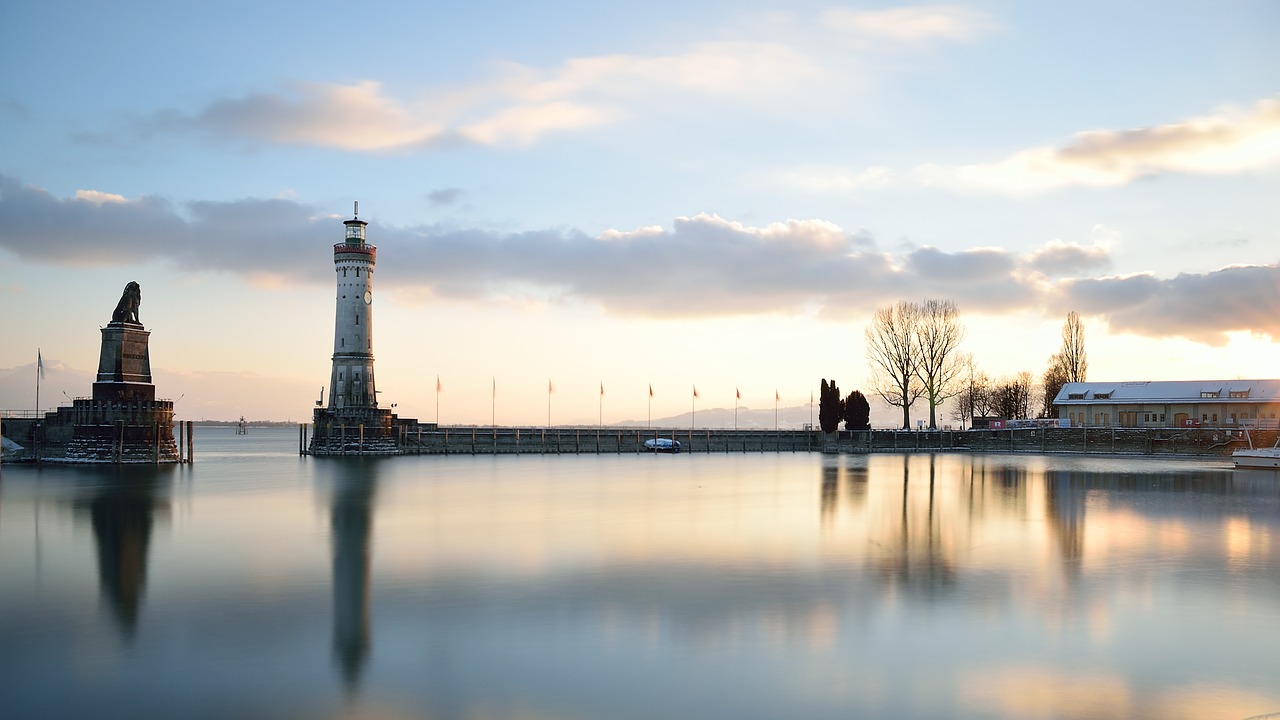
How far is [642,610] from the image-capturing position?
52.5 feet

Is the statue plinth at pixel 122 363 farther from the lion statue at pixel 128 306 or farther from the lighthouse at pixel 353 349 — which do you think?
the lighthouse at pixel 353 349

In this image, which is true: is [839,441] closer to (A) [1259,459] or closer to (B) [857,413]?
(B) [857,413]

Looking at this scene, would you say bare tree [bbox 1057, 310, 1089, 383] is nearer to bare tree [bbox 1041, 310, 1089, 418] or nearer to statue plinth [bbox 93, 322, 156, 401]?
bare tree [bbox 1041, 310, 1089, 418]

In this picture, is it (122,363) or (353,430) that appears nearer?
(122,363)

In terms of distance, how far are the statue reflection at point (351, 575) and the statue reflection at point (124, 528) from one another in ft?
10.6

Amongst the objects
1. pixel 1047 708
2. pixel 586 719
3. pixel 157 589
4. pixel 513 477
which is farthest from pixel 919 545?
pixel 513 477

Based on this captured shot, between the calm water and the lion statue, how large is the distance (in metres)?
25.2

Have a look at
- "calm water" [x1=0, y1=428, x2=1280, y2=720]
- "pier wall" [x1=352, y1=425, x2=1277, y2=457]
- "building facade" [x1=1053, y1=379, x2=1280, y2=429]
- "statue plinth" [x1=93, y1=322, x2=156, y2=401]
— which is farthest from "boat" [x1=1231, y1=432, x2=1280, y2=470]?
"statue plinth" [x1=93, y1=322, x2=156, y2=401]

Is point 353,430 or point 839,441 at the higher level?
point 353,430

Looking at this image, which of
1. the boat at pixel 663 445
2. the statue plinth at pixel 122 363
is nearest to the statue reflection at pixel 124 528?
the statue plinth at pixel 122 363

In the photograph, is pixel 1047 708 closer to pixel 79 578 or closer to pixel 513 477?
pixel 79 578

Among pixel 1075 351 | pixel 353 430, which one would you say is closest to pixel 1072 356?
pixel 1075 351

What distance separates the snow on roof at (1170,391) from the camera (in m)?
80.2

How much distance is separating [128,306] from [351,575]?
44.8 metres
